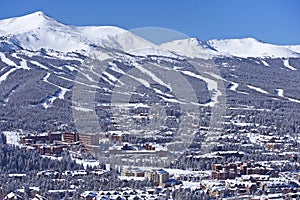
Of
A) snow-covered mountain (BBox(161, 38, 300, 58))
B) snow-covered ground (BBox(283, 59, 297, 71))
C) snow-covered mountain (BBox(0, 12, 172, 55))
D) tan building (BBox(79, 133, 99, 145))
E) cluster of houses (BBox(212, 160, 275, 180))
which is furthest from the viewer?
snow-covered mountain (BBox(161, 38, 300, 58))

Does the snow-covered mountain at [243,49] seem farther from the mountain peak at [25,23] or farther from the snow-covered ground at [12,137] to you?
the snow-covered ground at [12,137]

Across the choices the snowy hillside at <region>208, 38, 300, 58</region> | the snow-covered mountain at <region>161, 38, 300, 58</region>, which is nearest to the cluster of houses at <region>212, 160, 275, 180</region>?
the snow-covered mountain at <region>161, 38, 300, 58</region>

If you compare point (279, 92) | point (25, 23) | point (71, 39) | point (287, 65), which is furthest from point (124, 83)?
point (25, 23)

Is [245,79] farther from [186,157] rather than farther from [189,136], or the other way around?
[186,157]

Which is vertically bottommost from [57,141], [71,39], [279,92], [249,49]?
[57,141]

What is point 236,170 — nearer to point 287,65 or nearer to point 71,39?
point 287,65

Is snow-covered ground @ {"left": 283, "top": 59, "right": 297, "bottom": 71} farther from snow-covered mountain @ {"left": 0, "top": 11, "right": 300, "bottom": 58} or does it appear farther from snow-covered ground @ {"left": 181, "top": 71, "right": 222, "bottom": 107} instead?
snow-covered ground @ {"left": 181, "top": 71, "right": 222, "bottom": 107}

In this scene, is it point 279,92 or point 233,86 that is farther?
point 233,86

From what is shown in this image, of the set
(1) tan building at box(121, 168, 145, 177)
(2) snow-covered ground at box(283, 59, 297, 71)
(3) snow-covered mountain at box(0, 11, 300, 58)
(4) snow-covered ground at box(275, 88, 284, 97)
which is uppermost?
(3) snow-covered mountain at box(0, 11, 300, 58)

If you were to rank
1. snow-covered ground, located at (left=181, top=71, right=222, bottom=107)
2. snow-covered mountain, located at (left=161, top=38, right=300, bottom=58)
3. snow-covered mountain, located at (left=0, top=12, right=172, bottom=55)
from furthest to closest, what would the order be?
snow-covered mountain, located at (left=161, top=38, right=300, bottom=58) < snow-covered mountain, located at (left=0, top=12, right=172, bottom=55) < snow-covered ground, located at (left=181, top=71, right=222, bottom=107)
